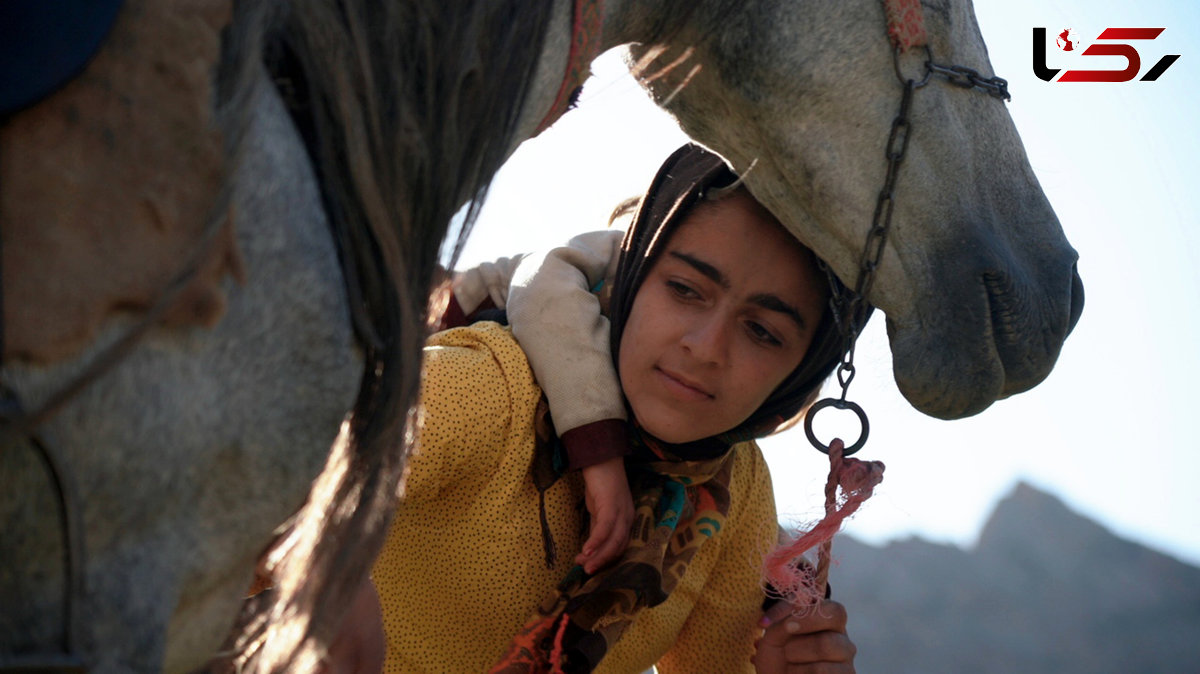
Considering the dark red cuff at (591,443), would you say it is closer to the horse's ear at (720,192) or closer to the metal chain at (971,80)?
the horse's ear at (720,192)

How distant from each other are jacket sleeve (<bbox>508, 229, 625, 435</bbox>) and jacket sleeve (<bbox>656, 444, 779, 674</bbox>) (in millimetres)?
461

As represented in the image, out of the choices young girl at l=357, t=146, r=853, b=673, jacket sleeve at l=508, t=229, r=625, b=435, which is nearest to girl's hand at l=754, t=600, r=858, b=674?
young girl at l=357, t=146, r=853, b=673

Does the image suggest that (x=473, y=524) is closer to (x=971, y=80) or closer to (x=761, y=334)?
(x=761, y=334)

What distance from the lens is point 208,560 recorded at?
0.68 m

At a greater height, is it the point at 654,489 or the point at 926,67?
the point at 926,67

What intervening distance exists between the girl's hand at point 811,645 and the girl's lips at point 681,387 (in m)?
0.36

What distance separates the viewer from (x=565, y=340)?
1548mm

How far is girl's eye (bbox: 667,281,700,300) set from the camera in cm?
158

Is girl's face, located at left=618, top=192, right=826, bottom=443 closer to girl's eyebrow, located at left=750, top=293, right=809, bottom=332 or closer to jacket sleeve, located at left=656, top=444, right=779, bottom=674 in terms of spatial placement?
girl's eyebrow, located at left=750, top=293, right=809, bottom=332

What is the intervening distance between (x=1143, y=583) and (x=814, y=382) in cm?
823

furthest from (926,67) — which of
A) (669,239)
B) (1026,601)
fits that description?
(1026,601)

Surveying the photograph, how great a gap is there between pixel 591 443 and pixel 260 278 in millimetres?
876

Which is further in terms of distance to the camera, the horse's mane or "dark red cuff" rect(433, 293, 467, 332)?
"dark red cuff" rect(433, 293, 467, 332)

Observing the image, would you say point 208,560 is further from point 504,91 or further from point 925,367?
point 925,367
